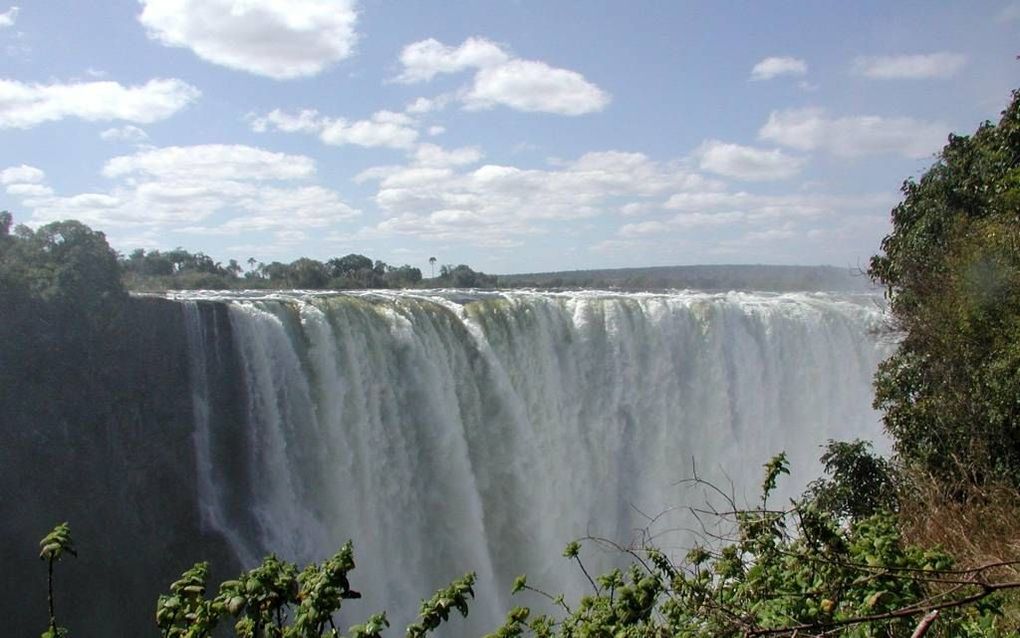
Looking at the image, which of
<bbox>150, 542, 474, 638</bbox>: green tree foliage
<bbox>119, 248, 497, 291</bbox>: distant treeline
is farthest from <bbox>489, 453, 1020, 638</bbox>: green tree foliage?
<bbox>119, 248, 497, 291</bbox>: distant treeline

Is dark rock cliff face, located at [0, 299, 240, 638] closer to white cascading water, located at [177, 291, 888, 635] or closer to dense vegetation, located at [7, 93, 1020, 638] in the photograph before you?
white cascading water, located at [177, 291, 888, 635]

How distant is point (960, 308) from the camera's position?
9312 millimetres

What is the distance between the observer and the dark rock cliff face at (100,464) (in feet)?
38.8

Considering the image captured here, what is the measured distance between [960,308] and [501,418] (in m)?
9.51

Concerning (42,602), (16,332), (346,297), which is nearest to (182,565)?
(42,602)

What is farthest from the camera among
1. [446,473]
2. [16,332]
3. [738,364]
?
[738,364]

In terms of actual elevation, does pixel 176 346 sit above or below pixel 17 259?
below

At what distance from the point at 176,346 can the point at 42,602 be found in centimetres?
460

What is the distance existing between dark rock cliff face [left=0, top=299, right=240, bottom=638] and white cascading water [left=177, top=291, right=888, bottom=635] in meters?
0.48

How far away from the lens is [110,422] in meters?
13.1

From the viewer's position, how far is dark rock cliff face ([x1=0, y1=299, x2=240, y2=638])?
11828mm

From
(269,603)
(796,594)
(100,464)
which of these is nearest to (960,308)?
(796,594)

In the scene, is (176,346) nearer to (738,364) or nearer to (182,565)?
(182,565)

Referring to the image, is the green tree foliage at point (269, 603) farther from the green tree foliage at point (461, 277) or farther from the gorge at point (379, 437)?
the green tree foliage at point (461, 277)
